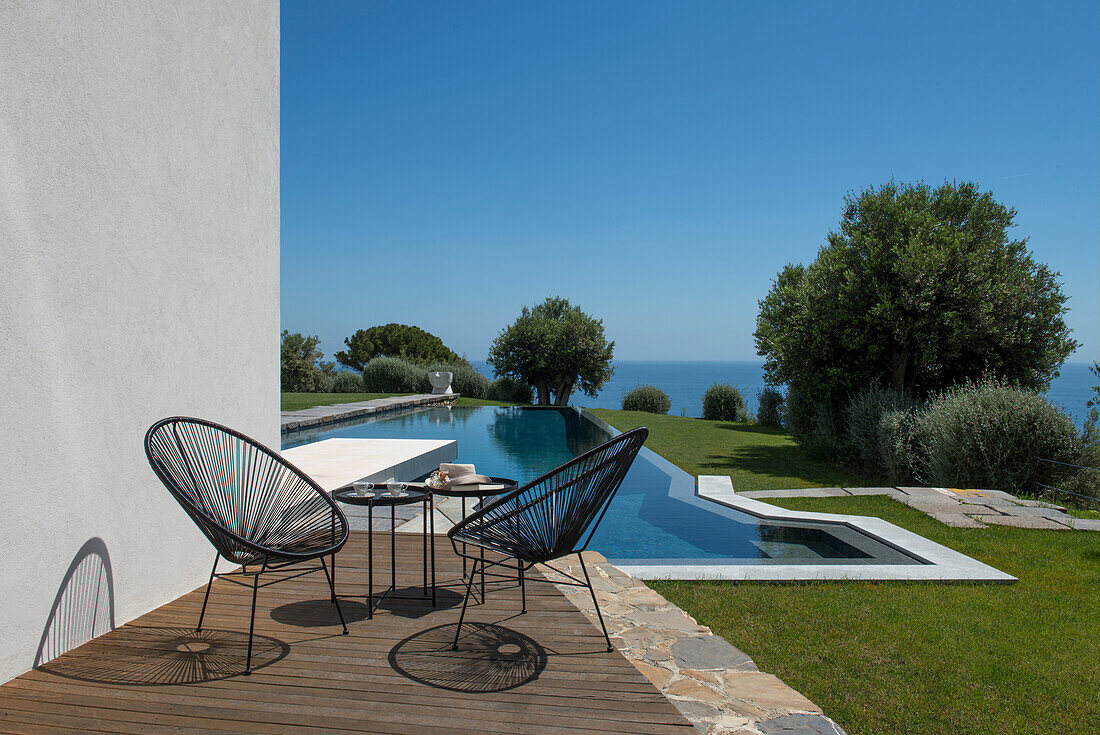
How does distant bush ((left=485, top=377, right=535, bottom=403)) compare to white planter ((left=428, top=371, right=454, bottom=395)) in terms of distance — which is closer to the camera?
white planter ((left=428, top=371, right=454, bottom=395))

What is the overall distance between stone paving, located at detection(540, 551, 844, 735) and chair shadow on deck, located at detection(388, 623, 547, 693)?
1.45 feet

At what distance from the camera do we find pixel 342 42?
12250mm

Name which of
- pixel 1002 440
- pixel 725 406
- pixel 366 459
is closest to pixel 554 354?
pixel 725 406

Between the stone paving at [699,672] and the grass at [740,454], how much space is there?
5446 millimetres

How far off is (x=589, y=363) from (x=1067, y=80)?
1546 centimetres

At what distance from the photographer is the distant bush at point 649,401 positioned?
21.0 m

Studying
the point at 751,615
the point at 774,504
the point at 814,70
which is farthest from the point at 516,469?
the point at 814,70

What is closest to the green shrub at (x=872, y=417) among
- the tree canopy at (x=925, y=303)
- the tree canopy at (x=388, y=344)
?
the tree canopy at (x=925, y=303)

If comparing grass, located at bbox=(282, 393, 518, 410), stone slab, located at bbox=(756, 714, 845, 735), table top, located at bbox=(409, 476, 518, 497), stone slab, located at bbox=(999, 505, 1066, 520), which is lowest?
stone slab, located at bbox=(999, 505, 1066, 520)

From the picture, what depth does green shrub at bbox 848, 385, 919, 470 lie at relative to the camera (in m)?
9.35

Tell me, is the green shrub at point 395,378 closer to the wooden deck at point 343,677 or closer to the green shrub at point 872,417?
the green shrub at point 872,417

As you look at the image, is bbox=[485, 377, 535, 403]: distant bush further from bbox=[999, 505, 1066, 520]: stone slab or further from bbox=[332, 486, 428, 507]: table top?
bbox=[332, 486, 428, 507]: table top

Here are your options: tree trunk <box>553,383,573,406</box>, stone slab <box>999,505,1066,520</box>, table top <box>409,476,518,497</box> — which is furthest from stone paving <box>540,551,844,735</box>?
tree trunk <box>553,383,573,406</box>

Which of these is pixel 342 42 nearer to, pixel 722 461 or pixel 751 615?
pixel 722 461
